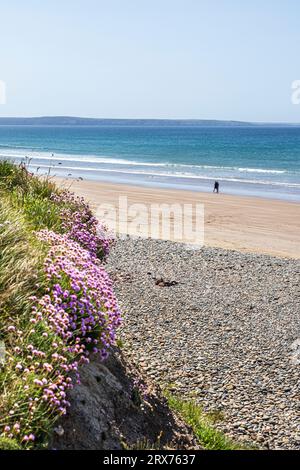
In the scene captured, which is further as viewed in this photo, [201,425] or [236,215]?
[236,215]

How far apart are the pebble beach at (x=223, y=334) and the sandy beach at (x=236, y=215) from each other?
282 centimetres

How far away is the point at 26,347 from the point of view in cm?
496

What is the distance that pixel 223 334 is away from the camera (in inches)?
398

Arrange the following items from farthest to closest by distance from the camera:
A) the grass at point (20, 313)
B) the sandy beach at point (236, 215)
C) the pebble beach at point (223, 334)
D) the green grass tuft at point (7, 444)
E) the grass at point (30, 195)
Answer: the sandy beach at point (236, 215) → the grass at point (30, 195) → the pebble beach at point (223, 334) → the grass at point (20, 313) → the green grass tuft at point (7, 444)

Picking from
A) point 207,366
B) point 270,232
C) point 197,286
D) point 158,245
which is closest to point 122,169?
point 270,232

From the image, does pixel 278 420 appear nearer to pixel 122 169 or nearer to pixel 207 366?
pixel 207 366

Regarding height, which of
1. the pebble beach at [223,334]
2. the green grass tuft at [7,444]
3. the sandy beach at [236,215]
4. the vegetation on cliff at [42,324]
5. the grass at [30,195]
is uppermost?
the grass at [30,195]

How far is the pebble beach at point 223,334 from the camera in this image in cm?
761

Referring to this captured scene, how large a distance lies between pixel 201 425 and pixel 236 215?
2226cm

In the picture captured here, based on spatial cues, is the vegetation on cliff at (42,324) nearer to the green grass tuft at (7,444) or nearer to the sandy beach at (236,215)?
the green grass tuft at (7,444)

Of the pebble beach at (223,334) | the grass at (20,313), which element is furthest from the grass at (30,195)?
the pebble beach at (223,334)

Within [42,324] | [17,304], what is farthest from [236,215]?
[42,324]

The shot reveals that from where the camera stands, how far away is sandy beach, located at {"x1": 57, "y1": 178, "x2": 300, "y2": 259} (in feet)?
68.5

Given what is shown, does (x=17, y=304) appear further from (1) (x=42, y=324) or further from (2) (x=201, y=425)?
(2) (x=201, y=425)
